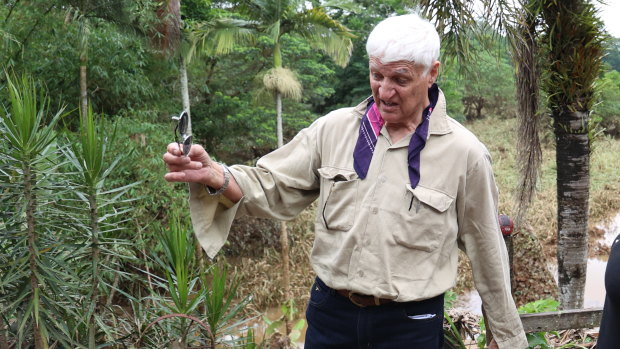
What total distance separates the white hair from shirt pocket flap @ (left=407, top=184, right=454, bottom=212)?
371 mm

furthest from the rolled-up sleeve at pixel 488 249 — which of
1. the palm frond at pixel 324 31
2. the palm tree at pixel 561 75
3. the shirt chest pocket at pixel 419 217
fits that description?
the palm frond at pixel 324 31

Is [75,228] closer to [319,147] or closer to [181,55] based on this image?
[319,147]

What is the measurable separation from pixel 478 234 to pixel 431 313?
0.31 m

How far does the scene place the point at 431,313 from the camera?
2061mm

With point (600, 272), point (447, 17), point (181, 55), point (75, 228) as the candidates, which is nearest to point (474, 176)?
point (75, 228)

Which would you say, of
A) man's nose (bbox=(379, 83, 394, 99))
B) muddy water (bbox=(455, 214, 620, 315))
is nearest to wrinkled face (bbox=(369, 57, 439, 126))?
man's nose (bbox=(379, 83, 394, 99))

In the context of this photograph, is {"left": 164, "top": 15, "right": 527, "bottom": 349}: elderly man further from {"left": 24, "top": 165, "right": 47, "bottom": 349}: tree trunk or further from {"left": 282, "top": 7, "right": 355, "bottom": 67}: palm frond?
{"left": 282, "top": 7, "right": 355, "bottom": 67}: palm frond

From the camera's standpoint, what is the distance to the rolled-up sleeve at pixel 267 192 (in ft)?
6.54

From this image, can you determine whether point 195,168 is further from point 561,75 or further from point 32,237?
point 561,75

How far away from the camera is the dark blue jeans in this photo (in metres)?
2.01

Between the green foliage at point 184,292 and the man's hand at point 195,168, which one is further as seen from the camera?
the green foliage at point 184,292

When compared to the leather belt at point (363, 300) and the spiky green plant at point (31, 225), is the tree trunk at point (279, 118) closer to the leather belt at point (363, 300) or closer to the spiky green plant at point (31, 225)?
the spiky green plant at point (31, 225)

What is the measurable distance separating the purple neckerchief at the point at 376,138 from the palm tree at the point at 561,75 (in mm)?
3840

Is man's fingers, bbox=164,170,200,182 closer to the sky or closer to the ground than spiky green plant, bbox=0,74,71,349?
closer to the sky
